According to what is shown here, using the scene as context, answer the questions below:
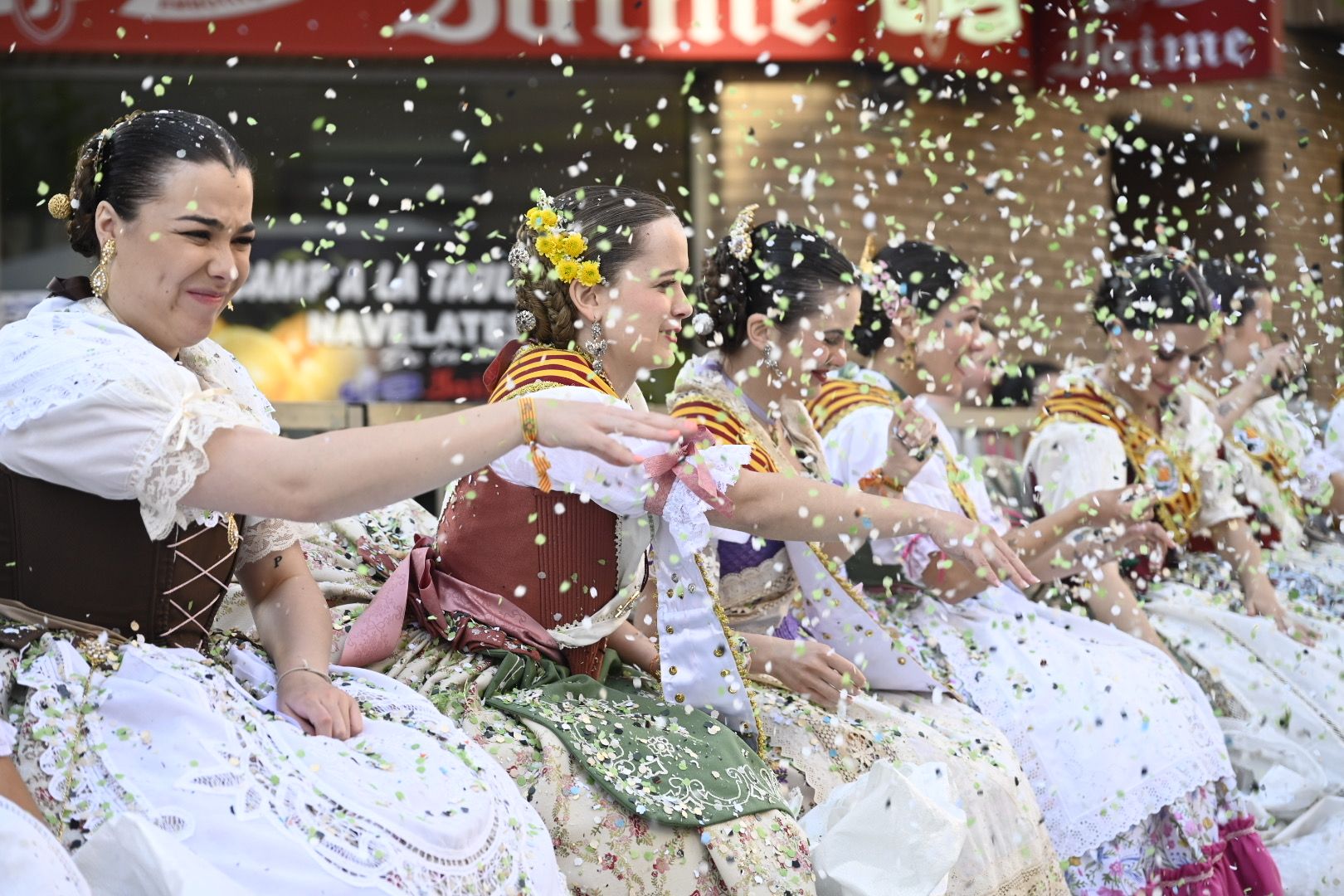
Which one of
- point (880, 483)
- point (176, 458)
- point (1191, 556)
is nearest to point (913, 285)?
point (880, 483)

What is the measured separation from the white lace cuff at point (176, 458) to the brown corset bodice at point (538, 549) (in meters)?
0.78

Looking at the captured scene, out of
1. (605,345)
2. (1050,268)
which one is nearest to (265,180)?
(1050,268)

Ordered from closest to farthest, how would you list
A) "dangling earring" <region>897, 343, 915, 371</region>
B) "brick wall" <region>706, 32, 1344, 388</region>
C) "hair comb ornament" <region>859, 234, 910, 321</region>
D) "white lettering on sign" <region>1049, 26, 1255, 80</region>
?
"hair comb ornament" <region>859, 234, 910, 321</region> < "dangling earring" <region>897, 343, 915, 371</region> < "white lettering on sign" <region>1049, 26, 1255, 80</region> < "brick wall" <region>706, 32, 1344, 388</region>

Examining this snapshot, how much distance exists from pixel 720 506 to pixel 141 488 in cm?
105

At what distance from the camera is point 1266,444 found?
5477 mm

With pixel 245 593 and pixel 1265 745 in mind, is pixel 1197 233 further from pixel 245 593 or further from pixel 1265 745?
pixel 245 593

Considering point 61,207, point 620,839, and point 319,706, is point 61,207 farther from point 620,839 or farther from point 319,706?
point 620,839

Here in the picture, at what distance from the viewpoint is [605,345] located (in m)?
3.01

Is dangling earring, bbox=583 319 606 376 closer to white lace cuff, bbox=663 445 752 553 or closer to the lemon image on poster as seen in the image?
white lace cuff, bbox=663 445 752 553

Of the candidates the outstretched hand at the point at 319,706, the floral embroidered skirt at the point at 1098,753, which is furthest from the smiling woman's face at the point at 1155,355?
the outstretched hand at the point at 319,706

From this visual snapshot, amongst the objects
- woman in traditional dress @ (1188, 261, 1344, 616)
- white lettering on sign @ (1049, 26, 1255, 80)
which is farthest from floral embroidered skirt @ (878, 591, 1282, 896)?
white lettering on sign @ (1049, 26, 1255, 80)

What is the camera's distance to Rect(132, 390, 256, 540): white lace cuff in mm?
2020

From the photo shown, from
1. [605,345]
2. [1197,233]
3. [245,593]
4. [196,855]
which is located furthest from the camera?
[1197,233]

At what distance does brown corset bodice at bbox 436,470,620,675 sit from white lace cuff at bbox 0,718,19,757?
3.26 ft
